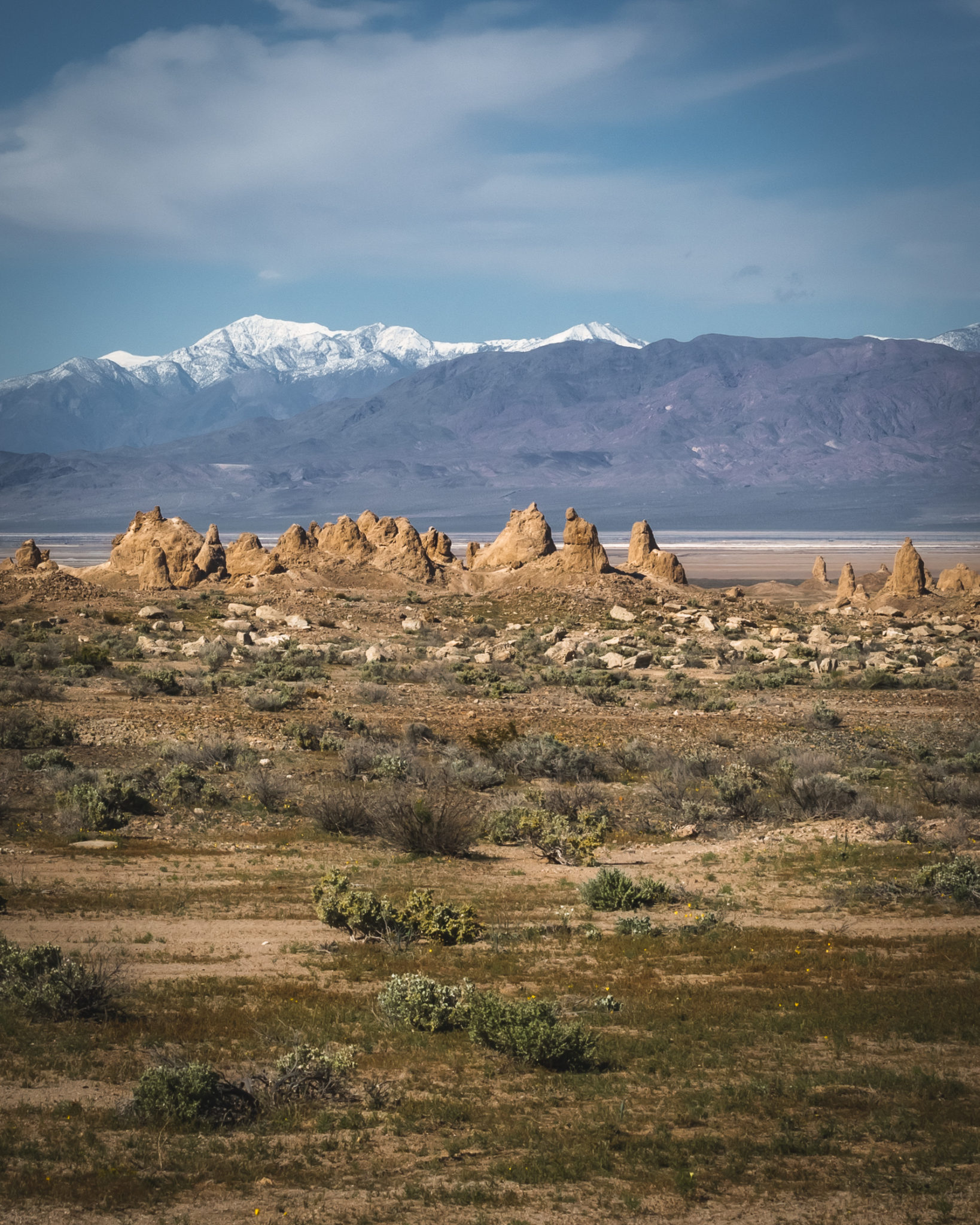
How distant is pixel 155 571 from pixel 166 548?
6.00 ft

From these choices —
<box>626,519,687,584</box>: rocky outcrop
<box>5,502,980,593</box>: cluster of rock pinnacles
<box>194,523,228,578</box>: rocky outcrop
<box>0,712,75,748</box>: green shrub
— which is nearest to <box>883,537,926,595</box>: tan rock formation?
<box>5,502,980,593</box>: cluster of rock pinnacles

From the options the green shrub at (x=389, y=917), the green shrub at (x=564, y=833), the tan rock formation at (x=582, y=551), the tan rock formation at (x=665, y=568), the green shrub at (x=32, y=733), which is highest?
the tan rock formation at (x=582, y=551)

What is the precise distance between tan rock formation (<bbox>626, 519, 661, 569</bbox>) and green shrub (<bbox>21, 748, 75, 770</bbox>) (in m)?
41.2

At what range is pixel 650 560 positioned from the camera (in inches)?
2217

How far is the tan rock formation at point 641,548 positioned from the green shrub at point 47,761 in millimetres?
41163

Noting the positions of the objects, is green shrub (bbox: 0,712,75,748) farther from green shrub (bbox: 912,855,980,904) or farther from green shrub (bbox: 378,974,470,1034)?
green shrub (bbox: 912,855,980,904)

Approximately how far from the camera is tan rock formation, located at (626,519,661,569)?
56.8 meters

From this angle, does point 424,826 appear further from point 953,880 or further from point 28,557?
point 28,557

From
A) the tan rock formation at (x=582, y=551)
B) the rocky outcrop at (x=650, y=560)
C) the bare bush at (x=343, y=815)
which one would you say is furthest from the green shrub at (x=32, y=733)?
the rocky outcrop at (x=650, y=560)

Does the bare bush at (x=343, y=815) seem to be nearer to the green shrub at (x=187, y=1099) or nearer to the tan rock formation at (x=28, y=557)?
the green shrub at (x=187, y=1099)

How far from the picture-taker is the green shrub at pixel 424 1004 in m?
8.99

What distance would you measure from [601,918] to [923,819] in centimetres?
735

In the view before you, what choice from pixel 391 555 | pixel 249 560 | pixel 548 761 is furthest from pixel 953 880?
pixel 249 560

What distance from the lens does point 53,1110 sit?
23.3ft
